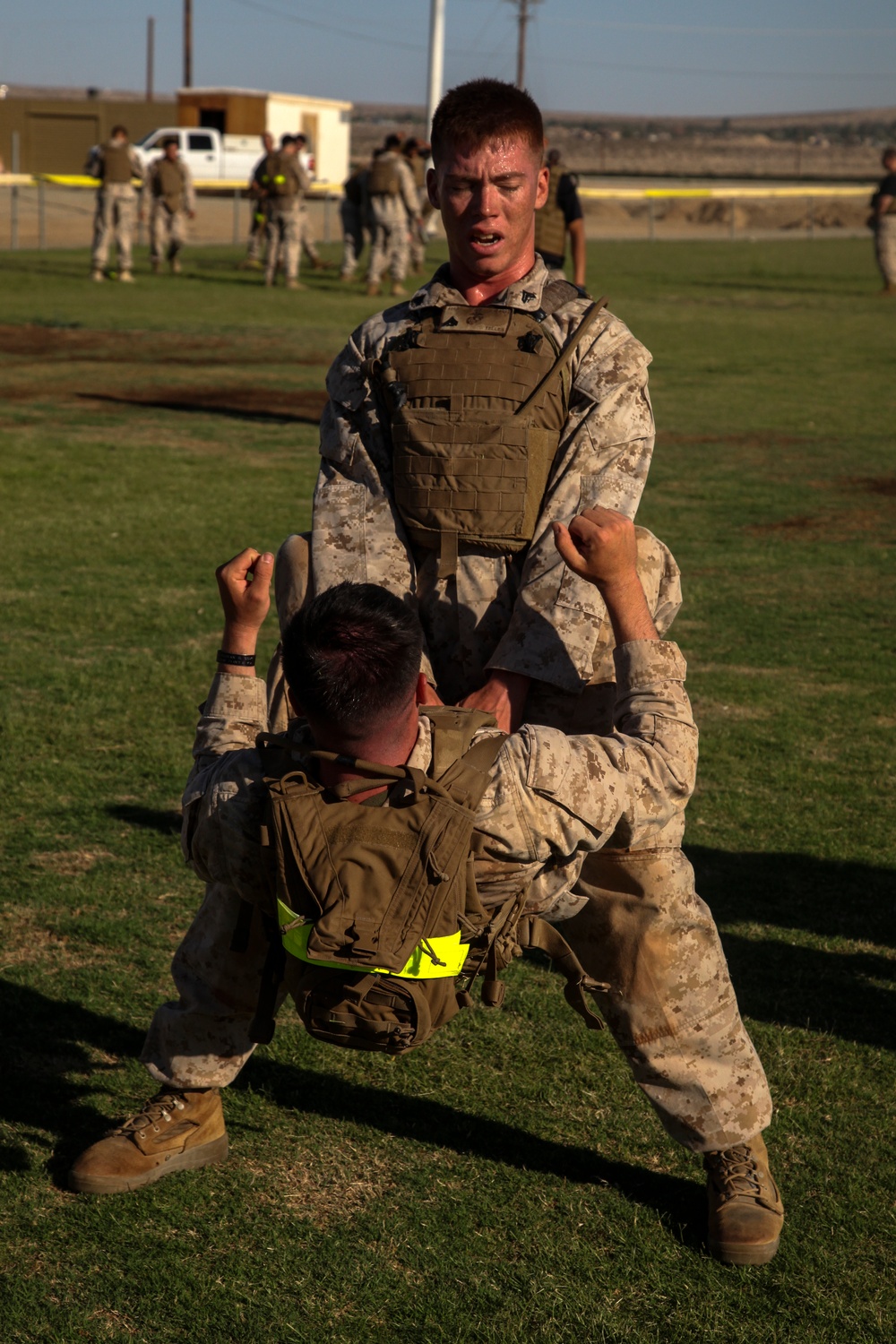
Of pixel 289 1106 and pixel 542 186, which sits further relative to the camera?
pixel 289 1106

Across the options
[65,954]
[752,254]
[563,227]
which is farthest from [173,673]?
[752,254]

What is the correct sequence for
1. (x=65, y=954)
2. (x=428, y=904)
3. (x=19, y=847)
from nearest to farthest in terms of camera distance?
1. (x=428, y=904)
2. (x=65, y=954)
3. (x=19, y=847)

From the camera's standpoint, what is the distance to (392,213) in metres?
22.0

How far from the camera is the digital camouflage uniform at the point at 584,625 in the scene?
308 cm

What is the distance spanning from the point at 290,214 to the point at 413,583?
22087 mm

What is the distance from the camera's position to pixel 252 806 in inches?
109

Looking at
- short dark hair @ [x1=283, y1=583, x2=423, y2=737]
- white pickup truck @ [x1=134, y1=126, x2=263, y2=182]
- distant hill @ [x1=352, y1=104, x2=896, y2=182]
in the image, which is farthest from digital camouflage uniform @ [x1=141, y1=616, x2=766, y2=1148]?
distant hill @ [x1=352, y1=104, x2=896, y2=182]

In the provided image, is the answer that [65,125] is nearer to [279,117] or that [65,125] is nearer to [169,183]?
[279,117]

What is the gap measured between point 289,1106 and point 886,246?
25.0m

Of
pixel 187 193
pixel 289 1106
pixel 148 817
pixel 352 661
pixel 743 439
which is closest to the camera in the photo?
pixel 352 661

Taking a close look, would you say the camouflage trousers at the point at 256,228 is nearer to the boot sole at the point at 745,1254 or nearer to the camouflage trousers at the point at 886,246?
the camouflage trousers at the point at 886,246

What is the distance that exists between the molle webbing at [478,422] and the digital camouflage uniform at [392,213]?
765 inches

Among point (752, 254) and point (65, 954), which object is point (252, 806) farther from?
point (752, 254)

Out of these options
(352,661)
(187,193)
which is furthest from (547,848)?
(187,193)
